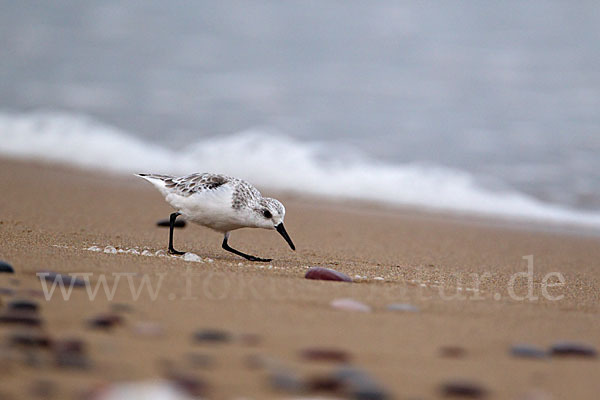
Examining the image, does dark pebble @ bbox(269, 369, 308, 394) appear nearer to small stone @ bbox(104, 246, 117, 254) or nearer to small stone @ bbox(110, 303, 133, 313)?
small stone @ bbox(110, 303, 133, 313)

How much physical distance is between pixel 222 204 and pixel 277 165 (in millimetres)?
8223

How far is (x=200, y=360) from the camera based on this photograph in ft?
7.51

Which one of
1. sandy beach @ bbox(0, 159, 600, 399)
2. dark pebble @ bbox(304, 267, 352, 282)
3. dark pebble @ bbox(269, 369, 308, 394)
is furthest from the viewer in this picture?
dark pebble @ bbox(304, 267, 352, 282)

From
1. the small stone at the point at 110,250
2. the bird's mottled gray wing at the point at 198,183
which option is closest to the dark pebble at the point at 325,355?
the small stone at the point at 110,250

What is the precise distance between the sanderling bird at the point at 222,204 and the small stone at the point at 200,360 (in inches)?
128

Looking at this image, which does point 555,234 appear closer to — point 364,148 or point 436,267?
point 436,267

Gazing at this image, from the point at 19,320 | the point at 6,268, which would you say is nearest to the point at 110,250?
the point at 6,268

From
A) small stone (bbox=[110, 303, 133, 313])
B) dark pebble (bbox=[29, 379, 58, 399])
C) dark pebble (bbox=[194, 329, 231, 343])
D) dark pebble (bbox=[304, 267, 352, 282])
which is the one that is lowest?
dark pebble (bbox=[29, 379, 58, 399])

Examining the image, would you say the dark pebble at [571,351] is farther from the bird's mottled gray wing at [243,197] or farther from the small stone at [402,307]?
the bird's mottled gray wing at [243,197]

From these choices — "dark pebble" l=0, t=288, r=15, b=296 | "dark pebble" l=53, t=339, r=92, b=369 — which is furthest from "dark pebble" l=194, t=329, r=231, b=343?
"dark pebble" l=0, t=288, r=15, b=296

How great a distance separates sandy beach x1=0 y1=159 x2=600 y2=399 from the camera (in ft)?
7.32

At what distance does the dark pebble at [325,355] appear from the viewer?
241 centimetres

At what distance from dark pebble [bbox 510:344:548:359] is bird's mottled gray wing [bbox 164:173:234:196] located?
11.2ft

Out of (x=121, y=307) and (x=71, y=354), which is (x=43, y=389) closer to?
(x=71, y=354)
